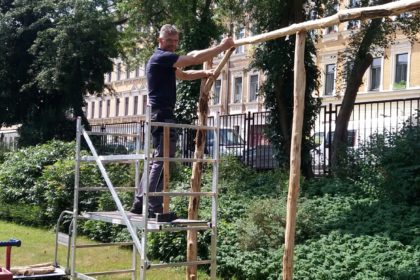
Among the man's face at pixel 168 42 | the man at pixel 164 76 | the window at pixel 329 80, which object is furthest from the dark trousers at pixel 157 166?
the window at pixel 329 80

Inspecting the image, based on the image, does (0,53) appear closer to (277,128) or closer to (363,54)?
(277,128)

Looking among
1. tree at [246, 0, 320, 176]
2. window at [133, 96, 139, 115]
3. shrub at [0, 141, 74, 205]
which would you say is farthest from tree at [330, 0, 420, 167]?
window at [133, 96, 139, 115]

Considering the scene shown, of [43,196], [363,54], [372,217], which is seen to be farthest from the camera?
[43,196]

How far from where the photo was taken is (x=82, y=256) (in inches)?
515

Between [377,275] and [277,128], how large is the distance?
27.6ft

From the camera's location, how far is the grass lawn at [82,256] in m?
11.1

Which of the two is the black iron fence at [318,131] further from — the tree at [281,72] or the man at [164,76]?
the man at [164,76]

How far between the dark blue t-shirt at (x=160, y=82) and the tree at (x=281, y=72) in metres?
7.95

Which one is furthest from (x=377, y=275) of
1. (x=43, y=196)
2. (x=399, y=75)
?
(x=399, y=75)

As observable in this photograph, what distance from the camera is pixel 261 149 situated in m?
17.3

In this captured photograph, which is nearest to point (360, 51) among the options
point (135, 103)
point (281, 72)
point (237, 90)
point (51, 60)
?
point (281, 72)

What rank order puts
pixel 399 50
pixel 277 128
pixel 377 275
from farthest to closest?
pixel 399 50
pixel 277 128
pixel 377 275

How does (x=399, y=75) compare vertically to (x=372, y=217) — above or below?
above

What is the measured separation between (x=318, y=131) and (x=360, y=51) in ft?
7.88
